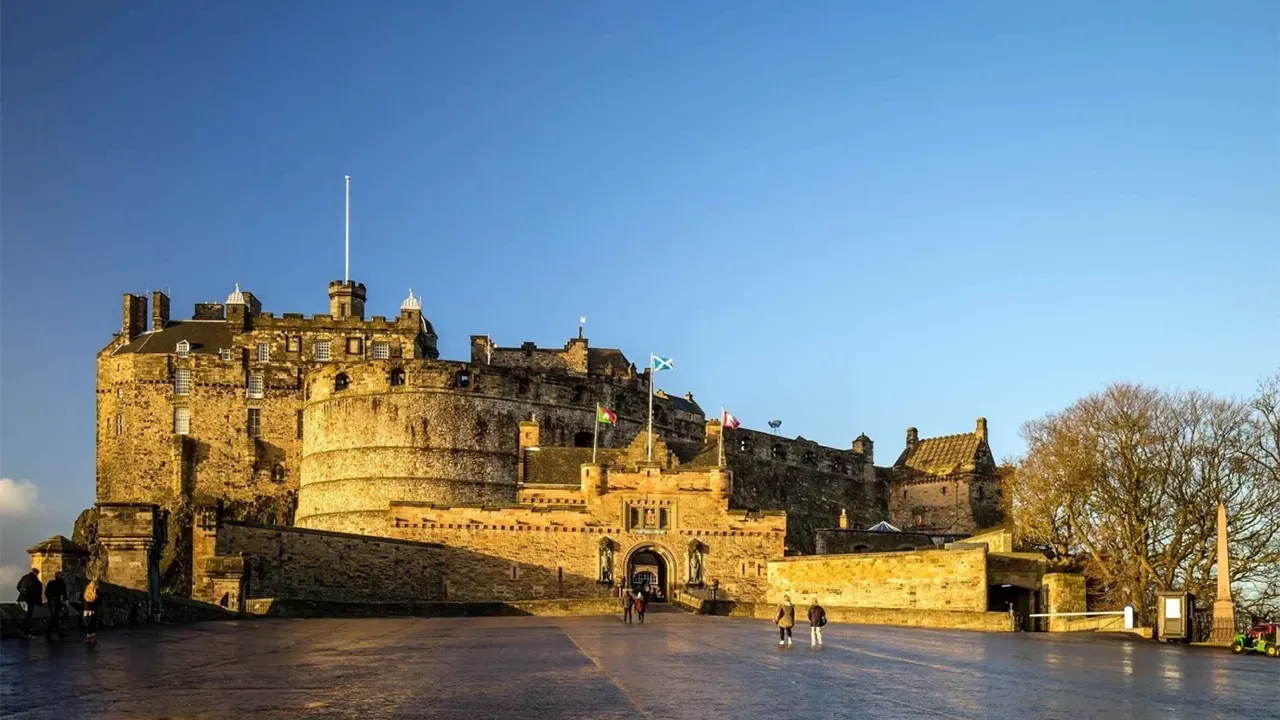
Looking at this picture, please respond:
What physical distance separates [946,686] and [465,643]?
1085cm

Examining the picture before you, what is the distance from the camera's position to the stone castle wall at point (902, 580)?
4603 cm

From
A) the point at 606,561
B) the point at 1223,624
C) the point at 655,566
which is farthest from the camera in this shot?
the point at 655,566

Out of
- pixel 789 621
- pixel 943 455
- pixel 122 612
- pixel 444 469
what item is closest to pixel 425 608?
pixel 122 612

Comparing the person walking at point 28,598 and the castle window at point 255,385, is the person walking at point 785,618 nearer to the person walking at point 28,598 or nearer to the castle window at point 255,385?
A: the person walking at point 28,598

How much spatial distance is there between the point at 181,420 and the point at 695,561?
1212 inches

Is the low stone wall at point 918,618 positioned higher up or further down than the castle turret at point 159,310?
further down

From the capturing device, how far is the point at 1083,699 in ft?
53.4

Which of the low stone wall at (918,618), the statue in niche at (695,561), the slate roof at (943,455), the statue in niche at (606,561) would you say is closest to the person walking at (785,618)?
the low stone wall at (918,618)

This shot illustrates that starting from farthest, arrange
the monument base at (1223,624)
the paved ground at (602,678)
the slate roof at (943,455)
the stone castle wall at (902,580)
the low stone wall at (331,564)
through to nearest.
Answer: the slate roof at (943,455)
the low stone wall at (331,564)
the stone castle wall at (902,580)
the monument base at (1223,624)
the paved ground at (602,678)

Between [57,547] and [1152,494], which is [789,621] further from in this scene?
[1152,494]

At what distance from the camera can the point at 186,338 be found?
76.9 metres

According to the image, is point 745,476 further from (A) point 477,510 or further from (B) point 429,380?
(A) point 477,510

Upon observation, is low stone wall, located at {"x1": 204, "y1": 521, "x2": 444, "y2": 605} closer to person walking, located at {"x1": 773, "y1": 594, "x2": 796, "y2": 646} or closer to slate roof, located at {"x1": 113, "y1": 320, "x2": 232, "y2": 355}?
person walking, located at {"x1": 773, "y1": 594, "x2": 796, "y2": 646}

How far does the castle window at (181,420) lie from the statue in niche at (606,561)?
89.8 ft
